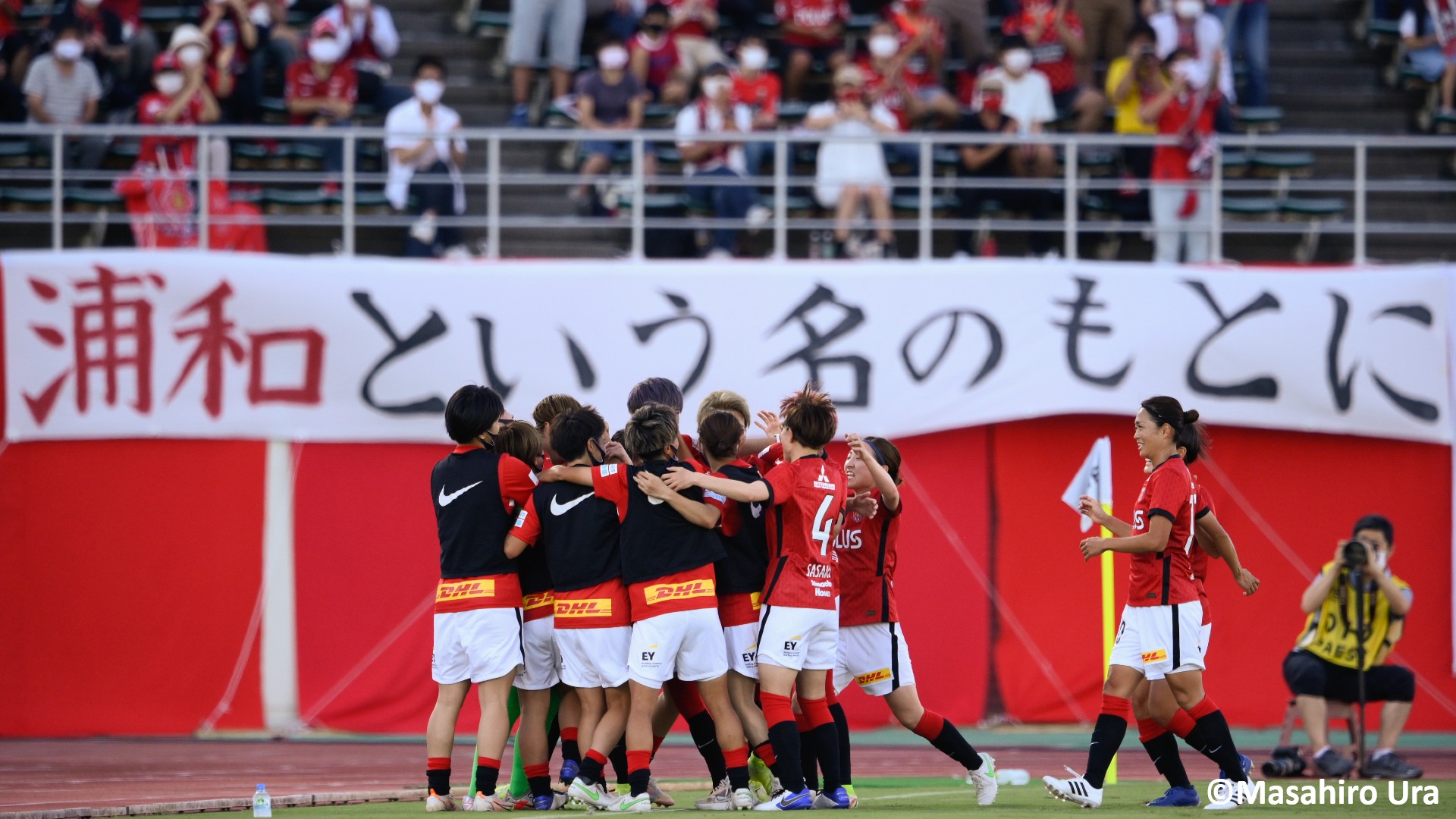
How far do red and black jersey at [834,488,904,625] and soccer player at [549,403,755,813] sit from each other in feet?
2.49

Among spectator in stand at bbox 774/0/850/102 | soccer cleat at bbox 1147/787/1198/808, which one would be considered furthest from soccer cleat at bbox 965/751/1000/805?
spectator in stand at bbox 774/0/850/102

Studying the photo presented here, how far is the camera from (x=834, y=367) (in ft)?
42.7

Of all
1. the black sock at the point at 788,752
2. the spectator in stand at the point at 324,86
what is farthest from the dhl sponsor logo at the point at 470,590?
the spectator in stand at the point at 324,86

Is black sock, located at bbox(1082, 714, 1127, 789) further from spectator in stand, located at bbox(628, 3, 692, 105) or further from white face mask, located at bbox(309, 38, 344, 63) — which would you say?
white face mask, located at bbox(309, 38, 344, 63)

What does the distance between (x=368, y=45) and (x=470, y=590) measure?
919 centimetres

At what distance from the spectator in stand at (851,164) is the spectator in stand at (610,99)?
1658mm

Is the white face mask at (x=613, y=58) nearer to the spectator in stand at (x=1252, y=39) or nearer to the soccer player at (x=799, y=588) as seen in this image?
the spectator in stand at (x=1252, y=39)

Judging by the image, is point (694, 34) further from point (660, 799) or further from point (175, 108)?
point (660, 799)

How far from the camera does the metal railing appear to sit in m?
13.2

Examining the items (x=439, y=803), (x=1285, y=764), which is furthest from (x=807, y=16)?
(x=439, y=803)

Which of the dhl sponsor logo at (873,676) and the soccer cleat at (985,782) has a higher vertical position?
the dhl sponsor logo at (873,676)

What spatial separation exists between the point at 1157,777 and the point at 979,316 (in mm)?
4276

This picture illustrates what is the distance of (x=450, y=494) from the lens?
7922 mm

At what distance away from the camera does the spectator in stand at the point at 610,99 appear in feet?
48.8
